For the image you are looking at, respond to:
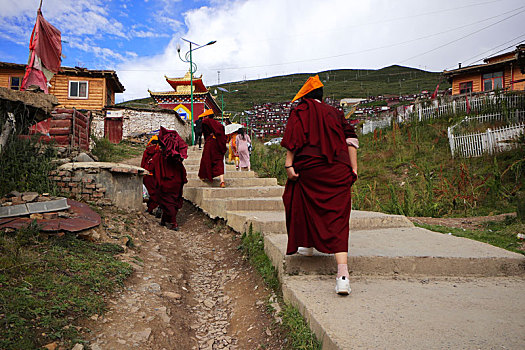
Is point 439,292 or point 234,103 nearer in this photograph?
point 439,292

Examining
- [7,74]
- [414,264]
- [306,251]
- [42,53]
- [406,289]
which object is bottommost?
[406,289]

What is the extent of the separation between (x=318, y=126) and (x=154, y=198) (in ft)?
17.3

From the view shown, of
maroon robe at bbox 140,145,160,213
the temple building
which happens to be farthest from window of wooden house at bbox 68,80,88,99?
maroon robe at bbox 140,145,160,213

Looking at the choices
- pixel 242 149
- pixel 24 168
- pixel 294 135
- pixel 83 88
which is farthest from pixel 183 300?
pixel 83 88

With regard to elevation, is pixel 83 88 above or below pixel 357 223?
above

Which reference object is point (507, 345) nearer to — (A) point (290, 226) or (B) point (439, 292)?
(B) point (439, 292)

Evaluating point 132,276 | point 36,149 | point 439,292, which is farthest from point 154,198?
point 439,292

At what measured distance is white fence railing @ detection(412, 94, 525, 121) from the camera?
14.5 metres

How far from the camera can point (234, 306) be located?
318cm

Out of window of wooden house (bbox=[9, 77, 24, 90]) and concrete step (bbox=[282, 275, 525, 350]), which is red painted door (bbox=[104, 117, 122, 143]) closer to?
window of wooden house (bbox=[9, 77, 24, 90])

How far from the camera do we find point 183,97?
29703mm

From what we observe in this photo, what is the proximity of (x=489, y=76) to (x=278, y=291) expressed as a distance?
28.0 metres

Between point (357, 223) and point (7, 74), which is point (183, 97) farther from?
point (357, 223)

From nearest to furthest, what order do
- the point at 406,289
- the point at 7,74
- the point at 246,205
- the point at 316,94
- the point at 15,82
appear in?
the point at 406,289
the point at 316,94
the point at 246,205
the point at 7,74
the point at 15,82
